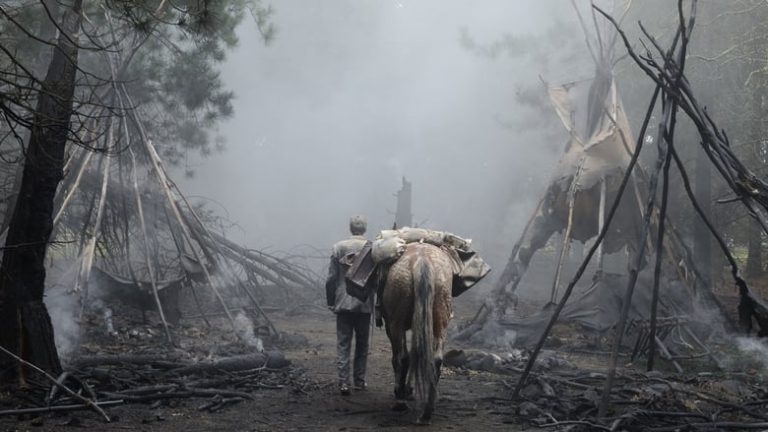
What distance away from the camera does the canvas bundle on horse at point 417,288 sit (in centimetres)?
600

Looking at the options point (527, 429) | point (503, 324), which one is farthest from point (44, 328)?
point (503, 324)

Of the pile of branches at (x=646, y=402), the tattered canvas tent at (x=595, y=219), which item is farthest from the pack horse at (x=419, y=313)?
the tattered canvas tent at (x=595, y=219)

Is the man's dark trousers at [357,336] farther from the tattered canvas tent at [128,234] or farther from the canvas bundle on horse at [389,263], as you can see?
the tattered canvas tent at [128,234]

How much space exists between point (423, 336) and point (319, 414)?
53.6 inches

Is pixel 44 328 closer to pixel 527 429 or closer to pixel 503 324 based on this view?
pixel 527 429

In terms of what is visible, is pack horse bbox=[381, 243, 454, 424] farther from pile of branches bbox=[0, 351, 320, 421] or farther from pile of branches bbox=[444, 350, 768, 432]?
pile of branches bbox=[0, 351, 320, 421]

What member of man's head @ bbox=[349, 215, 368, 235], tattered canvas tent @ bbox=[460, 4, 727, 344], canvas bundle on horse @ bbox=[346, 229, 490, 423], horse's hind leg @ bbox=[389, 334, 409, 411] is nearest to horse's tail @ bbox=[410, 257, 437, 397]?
canvas bundle on horse @ bbox=[346, 229, 490, 423]

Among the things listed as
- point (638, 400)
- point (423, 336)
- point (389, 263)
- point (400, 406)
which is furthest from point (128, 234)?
point (638, 400)

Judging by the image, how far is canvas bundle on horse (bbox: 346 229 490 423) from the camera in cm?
600

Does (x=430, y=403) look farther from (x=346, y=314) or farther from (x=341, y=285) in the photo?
(x=341, y=285)

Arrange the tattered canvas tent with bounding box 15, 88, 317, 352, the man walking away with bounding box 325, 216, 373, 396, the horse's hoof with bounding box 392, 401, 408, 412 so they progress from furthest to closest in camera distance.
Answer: the tattered canvas tent with bounding box 15, 88, 317, 352 → the man walking away with bounding box 325, 216, 373, 396 → the horse's hoof with bounding box 392, 401, 408, 412

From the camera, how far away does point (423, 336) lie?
236 inches

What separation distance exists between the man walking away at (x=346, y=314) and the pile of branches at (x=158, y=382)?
1.80 feet

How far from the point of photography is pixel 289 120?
107 feet
